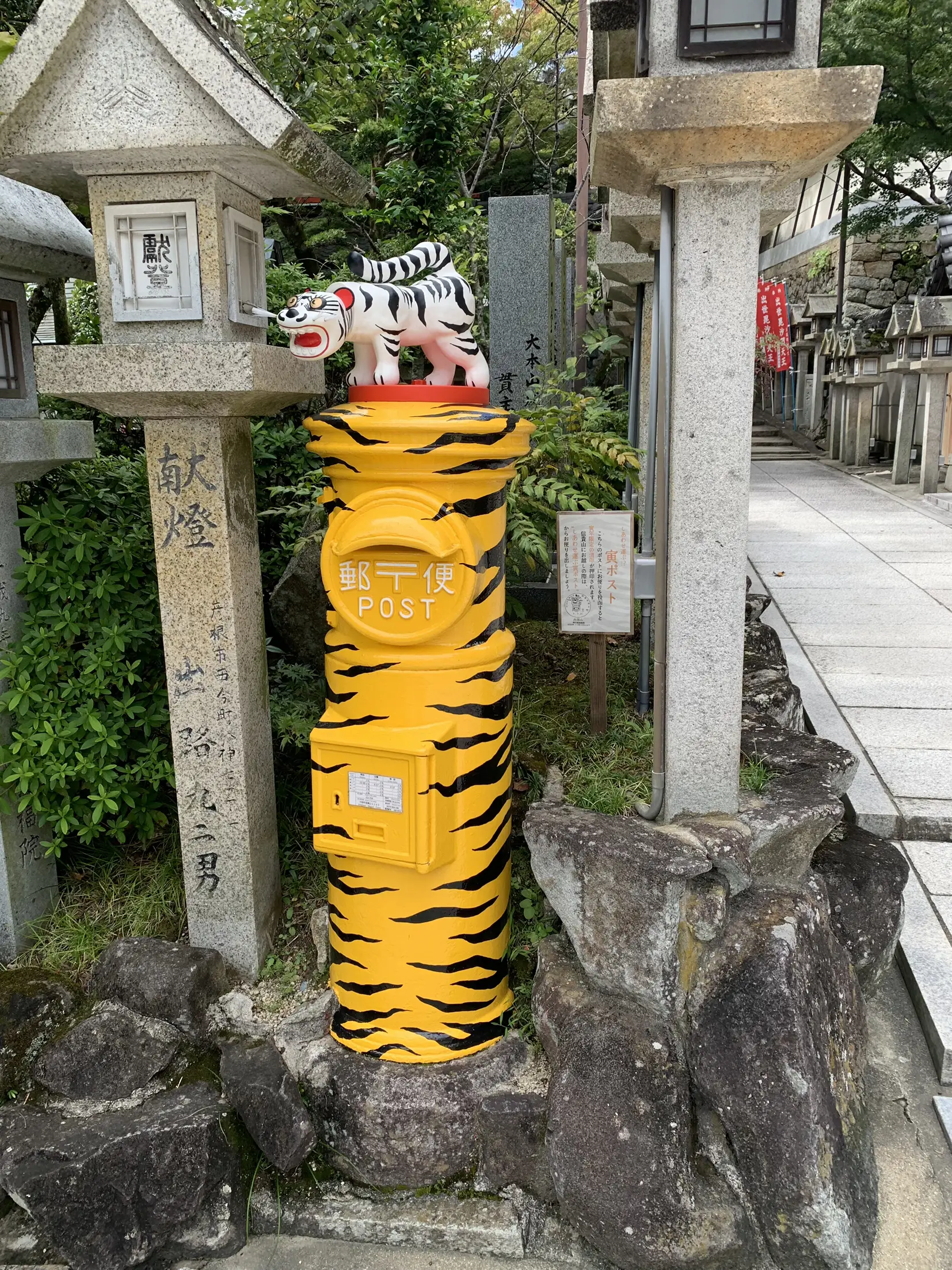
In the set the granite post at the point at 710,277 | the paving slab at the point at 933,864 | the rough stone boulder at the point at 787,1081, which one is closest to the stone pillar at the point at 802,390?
the paving slab at the point at 933,864

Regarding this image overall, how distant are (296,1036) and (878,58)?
18.0 m

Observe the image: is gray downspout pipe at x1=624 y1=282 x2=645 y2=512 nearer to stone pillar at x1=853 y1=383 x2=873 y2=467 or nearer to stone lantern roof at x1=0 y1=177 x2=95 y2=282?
stone lantern roof at x1=0 y1=177 x2=95 y2=282

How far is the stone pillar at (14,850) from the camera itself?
381 cm

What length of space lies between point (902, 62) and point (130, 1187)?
18.8m

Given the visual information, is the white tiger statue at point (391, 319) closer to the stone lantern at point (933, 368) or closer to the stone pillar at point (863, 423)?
the stone lantern at point (933, 368)

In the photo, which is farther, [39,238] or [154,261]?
[39,238]

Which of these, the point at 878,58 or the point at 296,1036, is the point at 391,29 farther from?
the point at 878,58

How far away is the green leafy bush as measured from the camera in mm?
3760

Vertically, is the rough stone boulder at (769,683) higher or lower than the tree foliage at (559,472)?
lower

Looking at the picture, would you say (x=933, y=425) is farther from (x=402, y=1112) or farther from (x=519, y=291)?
(x=402, y=1112)

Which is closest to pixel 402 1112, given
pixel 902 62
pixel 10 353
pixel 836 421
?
pixel 10 353

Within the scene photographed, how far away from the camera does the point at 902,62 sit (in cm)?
1575

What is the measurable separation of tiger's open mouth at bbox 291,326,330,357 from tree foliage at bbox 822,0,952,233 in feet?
50.7

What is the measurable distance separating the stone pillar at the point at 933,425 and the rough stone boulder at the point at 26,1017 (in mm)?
13396
